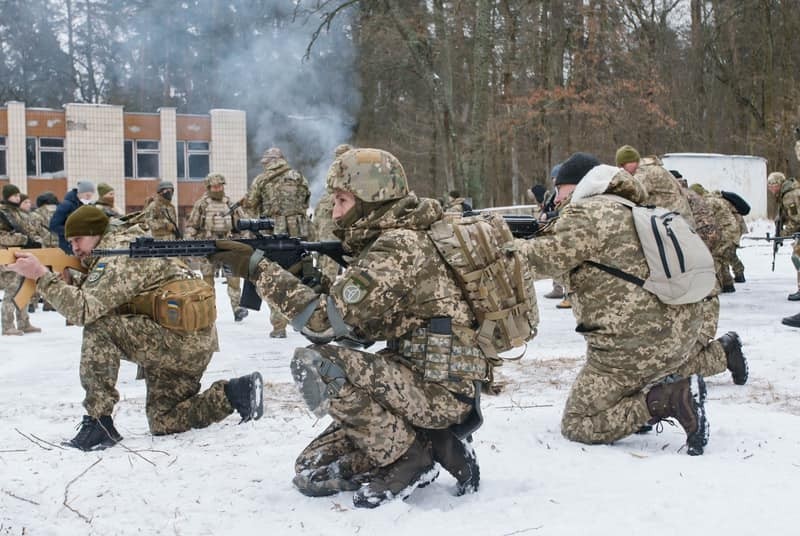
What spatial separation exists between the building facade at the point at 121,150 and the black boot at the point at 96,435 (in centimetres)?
2792

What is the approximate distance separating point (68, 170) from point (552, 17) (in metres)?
18.1

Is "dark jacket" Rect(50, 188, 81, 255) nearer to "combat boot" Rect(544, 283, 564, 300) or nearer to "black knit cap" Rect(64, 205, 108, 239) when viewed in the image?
"black knit cap" Rect(64, 205, 108, 239)

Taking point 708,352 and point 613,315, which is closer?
point 613,315

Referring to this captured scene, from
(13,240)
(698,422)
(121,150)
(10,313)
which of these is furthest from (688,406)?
(121,150)

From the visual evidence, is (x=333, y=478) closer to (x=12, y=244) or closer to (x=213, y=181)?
(x=213, y=181)

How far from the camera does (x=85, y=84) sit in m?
38.8

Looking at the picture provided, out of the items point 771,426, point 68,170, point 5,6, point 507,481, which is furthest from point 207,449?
point 5,6

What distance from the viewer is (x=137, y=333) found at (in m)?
4.96

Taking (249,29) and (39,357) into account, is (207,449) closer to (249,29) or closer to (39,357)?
(39,357)

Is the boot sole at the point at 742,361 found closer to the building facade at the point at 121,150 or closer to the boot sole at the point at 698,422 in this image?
the boot sole at the point at 698,422

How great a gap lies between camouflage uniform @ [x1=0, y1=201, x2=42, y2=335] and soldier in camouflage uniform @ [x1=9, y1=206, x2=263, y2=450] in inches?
225

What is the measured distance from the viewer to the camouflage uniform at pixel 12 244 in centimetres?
1043

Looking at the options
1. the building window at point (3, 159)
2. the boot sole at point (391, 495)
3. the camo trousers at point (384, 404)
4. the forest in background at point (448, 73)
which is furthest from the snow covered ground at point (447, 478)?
the building window at point (3, 159)

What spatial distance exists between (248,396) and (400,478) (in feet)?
5.02
